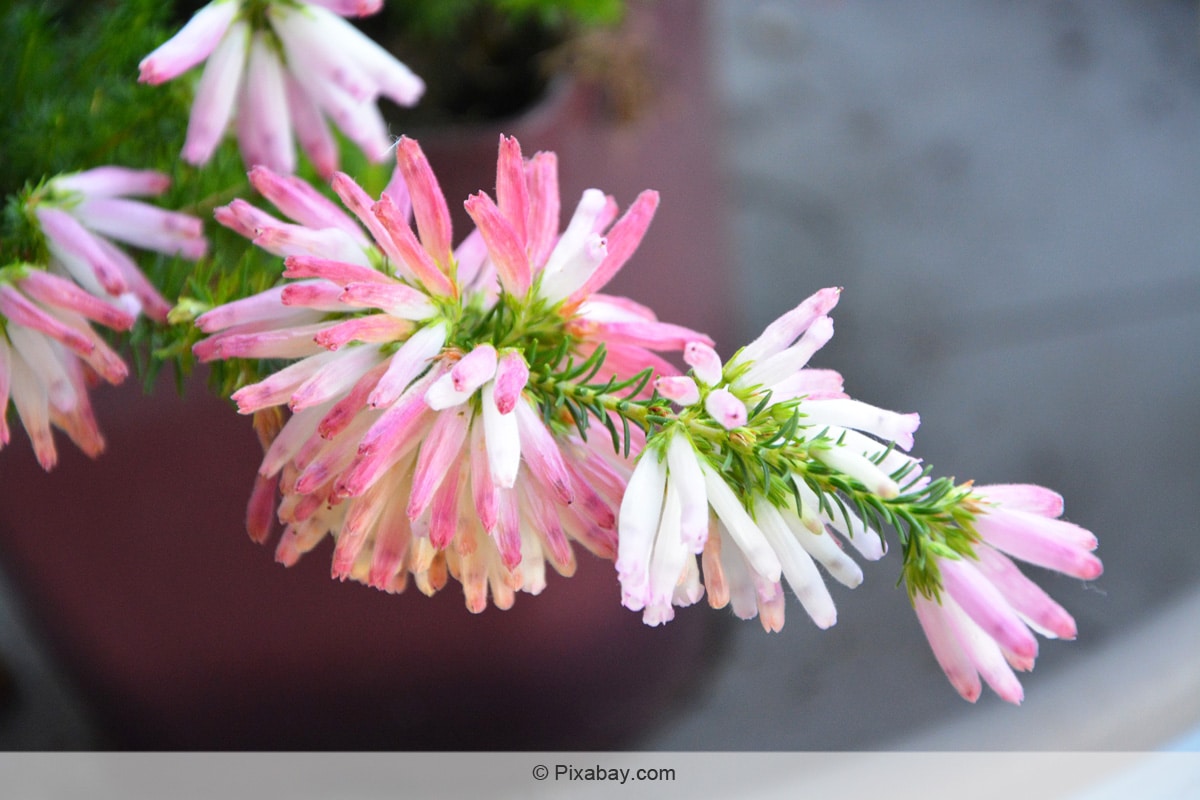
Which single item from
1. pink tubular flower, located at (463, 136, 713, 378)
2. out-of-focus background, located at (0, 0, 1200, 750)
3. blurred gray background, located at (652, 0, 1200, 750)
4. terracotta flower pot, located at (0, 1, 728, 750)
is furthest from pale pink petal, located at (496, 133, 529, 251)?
blurred gray background, located at (652, 0, 1200, 750)

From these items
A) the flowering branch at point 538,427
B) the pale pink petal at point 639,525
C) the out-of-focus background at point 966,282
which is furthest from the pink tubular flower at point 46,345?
the out-of-focus background at point 966,282

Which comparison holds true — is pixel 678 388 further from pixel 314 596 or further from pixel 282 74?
pixel 314 596

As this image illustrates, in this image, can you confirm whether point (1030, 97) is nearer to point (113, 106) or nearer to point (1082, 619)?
point (1082, 619)

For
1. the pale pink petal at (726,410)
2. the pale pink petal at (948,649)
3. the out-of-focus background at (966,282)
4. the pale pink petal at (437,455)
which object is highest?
the pale pink petal at (726,410)

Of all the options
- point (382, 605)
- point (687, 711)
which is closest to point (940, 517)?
point (382, 605)

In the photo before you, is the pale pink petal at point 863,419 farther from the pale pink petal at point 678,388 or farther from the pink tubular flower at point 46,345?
the pink tubular flower at point 46,345
